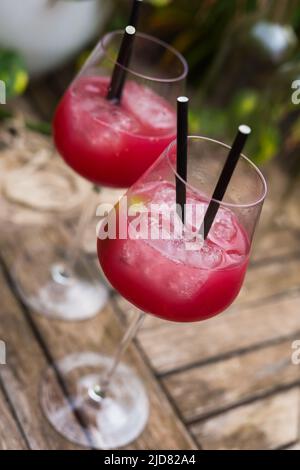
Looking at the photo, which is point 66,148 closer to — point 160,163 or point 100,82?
point 100,82

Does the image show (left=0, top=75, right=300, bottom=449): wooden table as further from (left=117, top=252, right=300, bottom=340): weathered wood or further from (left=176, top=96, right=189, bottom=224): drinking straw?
(left=176, top=96, right=189, bottom=224): drinking straw

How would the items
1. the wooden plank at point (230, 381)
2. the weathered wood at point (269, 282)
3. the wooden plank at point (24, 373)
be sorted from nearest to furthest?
the wooden plank at point (24, 373), the wooden plank at point (230, 381), the weathered wood at point (269, 282)

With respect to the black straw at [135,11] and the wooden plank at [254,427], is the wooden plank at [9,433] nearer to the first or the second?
the wooden plank at [254,427]

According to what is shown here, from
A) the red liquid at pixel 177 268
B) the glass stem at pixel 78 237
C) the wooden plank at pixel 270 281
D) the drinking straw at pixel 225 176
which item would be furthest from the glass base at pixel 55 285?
the drinking straw at pixel 225 176

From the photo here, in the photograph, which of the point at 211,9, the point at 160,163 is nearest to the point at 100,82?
the point at 160,163

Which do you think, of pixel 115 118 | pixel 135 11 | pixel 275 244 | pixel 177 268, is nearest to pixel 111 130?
pixel 115 118

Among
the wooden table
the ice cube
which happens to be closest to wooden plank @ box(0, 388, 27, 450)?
the wooden table
